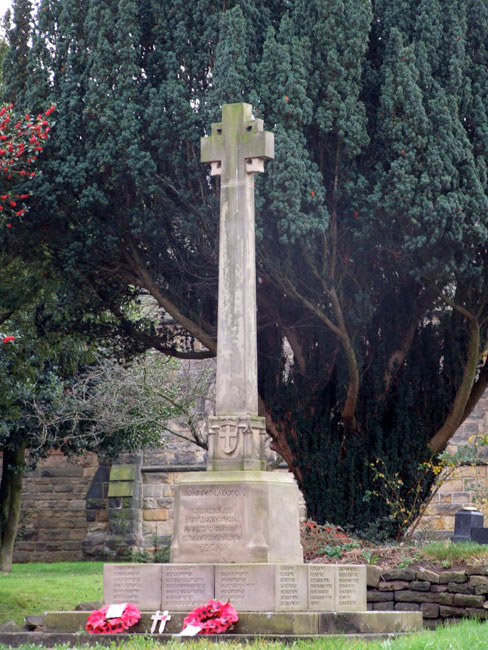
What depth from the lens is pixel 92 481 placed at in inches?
888

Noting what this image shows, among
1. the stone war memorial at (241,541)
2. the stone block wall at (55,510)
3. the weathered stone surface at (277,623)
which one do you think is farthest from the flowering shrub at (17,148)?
the stone block wall at (55,510)

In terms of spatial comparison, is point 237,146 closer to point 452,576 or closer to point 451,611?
point 452,576

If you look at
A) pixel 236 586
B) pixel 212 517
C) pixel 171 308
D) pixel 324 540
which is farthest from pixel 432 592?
pixel 171 308

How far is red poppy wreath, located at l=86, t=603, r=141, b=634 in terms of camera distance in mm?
8562

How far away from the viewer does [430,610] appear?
39.4ft

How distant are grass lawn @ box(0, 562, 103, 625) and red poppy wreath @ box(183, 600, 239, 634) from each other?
249 inches

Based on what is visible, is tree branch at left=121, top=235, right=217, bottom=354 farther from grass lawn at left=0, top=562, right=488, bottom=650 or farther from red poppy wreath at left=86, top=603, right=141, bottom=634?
red poppy wreath at left=86, top=603, right=141, bottom=634

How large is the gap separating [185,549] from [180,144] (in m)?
5.43

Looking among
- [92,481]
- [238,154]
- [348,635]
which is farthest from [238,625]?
[92,481]

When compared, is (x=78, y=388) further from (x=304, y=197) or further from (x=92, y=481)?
(x=304, y=197)

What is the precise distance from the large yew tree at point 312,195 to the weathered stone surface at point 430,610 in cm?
211

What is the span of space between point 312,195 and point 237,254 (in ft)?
8.48

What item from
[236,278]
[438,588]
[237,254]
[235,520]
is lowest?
[438,588]

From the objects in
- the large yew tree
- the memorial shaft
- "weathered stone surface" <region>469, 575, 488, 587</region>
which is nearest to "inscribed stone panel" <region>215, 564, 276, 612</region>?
the memorial shaft
